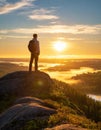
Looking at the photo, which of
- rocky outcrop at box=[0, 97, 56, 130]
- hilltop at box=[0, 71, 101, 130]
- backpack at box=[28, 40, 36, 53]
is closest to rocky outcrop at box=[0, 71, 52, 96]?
hilltop at box=[0, 71, 101, 130]

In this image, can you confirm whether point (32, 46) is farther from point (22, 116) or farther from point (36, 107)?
point (22, 116)

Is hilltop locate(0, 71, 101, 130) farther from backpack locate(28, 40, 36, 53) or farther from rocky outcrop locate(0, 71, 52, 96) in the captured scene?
backpack locate(28, 40, 36, 53)

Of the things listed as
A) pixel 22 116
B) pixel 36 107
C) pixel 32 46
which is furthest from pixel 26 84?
pixel 22 116

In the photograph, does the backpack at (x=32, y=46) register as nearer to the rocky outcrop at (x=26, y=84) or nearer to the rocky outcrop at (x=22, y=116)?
the rocky outcrop at (x=26, y=84)

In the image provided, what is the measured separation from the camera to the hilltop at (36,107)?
2072cm

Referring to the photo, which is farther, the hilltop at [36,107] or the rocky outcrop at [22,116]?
the rocky outcrop at [22,116]

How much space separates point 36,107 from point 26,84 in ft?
59.0

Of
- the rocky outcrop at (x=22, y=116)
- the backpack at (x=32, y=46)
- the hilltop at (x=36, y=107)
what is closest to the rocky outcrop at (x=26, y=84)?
the hilltop at (x=36, y=107)

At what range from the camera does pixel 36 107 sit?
22578 millimetres

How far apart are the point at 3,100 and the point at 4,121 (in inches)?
596

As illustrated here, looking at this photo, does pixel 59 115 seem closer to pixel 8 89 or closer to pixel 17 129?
pixel 17 129

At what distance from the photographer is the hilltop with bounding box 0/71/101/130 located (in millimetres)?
20716

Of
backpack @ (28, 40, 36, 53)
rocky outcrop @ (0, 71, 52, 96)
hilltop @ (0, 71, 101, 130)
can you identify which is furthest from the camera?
rocky outcrop @ (0, 71, 52, 96)

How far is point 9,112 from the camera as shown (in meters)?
23.7
